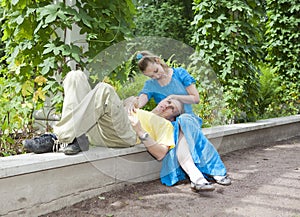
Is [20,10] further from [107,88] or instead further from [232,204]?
[232,204]

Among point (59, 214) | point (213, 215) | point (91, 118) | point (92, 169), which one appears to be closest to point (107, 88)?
point (91, 118)

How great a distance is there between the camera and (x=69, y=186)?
2291 mm

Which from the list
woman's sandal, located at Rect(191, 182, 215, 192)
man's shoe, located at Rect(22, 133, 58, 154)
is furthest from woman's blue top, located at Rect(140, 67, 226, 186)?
man's shoe, located at Rect(22, 133, 58, 154)

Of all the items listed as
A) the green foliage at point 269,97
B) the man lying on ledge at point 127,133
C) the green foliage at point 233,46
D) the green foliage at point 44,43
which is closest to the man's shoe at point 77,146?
the man lying on ledge at point 127,133

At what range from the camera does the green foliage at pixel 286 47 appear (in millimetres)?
6359

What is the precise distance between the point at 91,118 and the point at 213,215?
3.20 ft

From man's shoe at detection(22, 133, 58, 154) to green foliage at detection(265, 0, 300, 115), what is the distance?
4.85 m

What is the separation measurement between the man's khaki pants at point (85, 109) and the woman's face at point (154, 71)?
414 mm

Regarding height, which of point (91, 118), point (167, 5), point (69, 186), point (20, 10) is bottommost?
point (69, 186)

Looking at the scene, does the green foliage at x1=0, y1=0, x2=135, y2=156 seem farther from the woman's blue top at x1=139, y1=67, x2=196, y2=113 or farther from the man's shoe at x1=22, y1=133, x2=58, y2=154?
the woman's blue top at x1=139, y1=67, x2=196, y2=113

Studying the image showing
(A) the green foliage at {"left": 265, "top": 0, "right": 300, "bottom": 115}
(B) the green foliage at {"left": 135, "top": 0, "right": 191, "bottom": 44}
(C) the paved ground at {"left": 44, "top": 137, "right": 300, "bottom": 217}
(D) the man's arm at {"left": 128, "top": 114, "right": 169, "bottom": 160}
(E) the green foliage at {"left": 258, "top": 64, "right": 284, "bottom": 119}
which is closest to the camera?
(C) the paved ground at {"left": 44, "top": 137, "right": 300, "bottom": 217}

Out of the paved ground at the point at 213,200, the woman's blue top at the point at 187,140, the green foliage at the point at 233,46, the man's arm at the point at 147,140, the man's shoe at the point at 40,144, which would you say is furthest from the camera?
the green foliage at the point at 233,46

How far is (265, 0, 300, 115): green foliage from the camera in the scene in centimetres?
636

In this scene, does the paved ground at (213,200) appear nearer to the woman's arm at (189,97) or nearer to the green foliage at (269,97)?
the woman's arm at (189,97)
